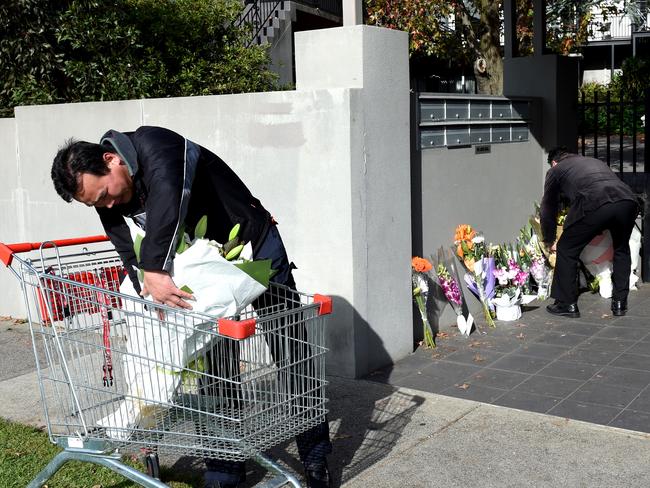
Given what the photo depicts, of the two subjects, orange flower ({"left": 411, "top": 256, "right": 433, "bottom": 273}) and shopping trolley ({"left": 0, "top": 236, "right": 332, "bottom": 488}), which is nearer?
shopping trolley ({"left": 0, "top": 236, "right": 332, "bottom": 488})

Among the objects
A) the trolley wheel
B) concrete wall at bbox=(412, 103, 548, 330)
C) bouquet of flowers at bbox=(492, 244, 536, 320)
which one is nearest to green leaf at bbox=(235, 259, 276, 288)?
the trolley wheel

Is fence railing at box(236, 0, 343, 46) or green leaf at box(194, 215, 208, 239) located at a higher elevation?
fence railing at box(236, 0, 343, 46)

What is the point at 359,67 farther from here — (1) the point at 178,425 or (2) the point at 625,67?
(2) the point at 625,67

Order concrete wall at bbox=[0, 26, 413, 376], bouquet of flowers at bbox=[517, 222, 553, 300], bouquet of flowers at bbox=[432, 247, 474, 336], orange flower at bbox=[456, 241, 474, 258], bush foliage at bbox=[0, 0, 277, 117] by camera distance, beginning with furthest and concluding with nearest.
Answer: bush foliage at bbox=[0, 0, 277, 117] → bouquet of flowers at bbox=[517, 222, 553, 300] → orange flower at bbox=[456, 241, 474, 258] → bouquet of flowers at bbox=[432, 247, 474, 336] → concrete wall at bbox=[0, 26, 413, 376]

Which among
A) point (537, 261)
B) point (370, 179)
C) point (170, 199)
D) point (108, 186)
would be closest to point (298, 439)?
point (170, 199)

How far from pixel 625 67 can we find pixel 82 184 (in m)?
26.0

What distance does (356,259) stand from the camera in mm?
5836

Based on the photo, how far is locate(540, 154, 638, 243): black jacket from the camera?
7168 mm

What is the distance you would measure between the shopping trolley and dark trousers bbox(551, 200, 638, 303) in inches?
164

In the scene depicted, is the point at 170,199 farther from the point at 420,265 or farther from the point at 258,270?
the point at 420,265

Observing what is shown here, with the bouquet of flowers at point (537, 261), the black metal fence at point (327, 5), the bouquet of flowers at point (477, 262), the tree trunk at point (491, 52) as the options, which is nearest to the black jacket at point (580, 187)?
the bouquet of flowers at point (537, 261)

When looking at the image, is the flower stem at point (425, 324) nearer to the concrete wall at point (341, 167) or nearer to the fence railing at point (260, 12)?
the concrete wall at point (341, 167)

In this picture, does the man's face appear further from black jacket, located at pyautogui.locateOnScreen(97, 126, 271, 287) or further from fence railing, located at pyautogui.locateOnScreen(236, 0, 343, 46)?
fence railing, located at pyautogui.locateOnScreen(236, 0, 343, 46)

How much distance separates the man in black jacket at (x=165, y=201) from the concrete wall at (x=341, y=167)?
5.58 ft
